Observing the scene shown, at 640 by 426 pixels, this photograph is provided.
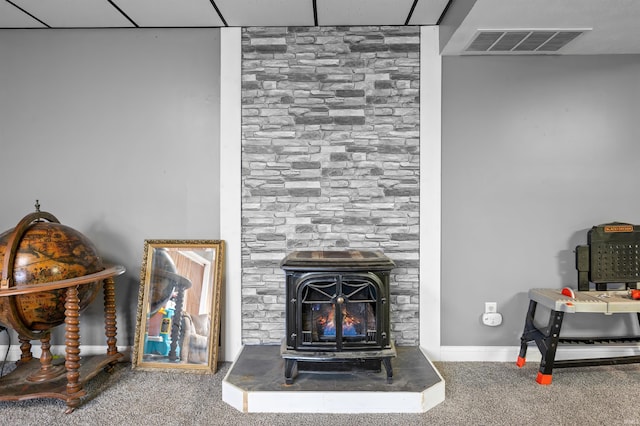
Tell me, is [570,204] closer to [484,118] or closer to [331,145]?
[484,118]

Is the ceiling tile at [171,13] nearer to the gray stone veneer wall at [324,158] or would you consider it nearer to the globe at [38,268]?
the gray stone veneer wall at [324,158]

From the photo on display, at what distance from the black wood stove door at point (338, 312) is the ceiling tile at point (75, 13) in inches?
84.8

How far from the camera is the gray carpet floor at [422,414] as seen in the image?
209 centimetres

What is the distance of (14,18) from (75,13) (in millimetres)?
464

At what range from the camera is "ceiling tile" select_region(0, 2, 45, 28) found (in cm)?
254

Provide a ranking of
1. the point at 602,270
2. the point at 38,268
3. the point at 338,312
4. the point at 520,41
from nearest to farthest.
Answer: the point at 38,268 → the point at 338,312 → the point at 520,41 → the point at 602,270

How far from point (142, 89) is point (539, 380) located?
132 inches

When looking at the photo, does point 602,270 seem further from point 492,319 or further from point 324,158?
point 324,158

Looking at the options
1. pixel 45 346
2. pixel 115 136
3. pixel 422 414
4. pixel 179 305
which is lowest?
pixel 422 414

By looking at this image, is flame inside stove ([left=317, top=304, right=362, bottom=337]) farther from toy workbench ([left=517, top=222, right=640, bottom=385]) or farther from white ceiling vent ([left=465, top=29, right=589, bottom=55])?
white ceiling vent ([left=465, top=29, right=589, bottom=55])

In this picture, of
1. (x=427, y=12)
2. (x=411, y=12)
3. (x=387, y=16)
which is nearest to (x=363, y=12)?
(x=387, y=16)

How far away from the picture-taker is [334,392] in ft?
7.16

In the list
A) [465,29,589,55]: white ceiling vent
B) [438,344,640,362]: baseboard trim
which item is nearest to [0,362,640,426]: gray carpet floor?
[438,344,640,362]: baseboard trim

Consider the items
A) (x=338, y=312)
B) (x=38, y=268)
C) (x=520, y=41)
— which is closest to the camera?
(x=38, y=268)
